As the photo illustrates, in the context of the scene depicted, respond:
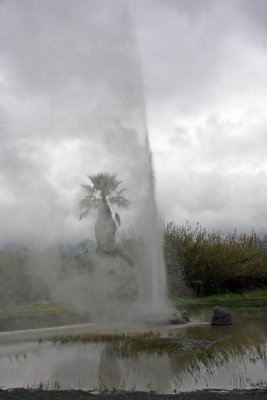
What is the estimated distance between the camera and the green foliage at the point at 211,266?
37.2m

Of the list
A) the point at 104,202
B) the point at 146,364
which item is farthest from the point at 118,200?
the point at 146,364

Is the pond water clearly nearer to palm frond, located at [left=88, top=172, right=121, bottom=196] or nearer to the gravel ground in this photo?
the gravel ground

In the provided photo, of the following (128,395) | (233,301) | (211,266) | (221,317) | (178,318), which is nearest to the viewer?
(128,395)

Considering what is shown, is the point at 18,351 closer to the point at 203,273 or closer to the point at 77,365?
the point at 77,365

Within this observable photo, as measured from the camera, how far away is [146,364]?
12219mm

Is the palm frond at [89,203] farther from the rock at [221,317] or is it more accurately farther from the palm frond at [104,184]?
the rock at [221,317]

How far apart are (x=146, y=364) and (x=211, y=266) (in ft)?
84.7

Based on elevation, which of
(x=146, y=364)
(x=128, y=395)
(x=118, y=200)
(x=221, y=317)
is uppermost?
(x=118, y=200)

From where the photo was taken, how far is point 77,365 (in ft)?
41.3

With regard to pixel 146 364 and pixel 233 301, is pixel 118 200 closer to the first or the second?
pixel 233 301

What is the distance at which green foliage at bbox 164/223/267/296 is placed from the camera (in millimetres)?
37219

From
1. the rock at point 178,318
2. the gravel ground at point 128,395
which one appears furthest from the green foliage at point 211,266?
the gravel ground at point 128,395

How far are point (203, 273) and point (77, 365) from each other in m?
25.6

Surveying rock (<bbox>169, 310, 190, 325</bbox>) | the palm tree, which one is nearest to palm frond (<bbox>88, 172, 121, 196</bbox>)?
the palm tree
